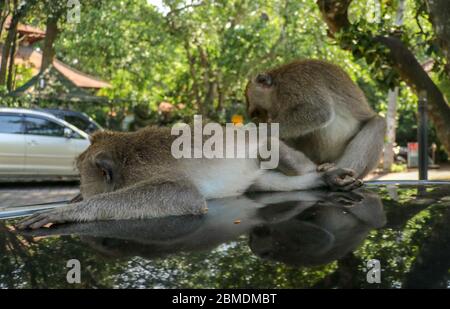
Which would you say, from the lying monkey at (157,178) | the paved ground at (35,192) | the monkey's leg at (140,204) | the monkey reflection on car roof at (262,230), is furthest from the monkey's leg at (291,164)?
the paved ground at (35,192)

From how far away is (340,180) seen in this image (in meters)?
3.38

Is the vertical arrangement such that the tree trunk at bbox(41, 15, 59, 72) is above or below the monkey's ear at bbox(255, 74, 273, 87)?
above

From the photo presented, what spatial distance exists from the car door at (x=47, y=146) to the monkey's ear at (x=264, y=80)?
9153mm

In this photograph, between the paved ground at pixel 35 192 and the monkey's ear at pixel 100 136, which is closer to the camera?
the monkey's ear at pixel 100 136

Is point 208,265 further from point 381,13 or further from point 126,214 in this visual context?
point 381,13

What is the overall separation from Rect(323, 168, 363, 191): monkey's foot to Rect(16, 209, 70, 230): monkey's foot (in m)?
1.67

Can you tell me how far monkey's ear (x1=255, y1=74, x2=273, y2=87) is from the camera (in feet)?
17.2

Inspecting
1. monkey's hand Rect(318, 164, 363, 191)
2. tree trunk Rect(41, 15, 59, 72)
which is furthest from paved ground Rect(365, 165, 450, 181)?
monkey's hand Rect(318, 164, 363, 191)

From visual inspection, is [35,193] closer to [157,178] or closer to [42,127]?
[42,127]

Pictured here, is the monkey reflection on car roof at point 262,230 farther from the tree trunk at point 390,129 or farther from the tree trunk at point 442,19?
the tree trunk at point 390,129

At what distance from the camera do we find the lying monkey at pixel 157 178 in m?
2.69

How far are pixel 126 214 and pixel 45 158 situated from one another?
11.7m

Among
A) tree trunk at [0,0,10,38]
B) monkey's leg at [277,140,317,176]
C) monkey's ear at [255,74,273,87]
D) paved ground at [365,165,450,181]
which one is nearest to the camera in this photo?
monkey's leg at [277,140,317,176]

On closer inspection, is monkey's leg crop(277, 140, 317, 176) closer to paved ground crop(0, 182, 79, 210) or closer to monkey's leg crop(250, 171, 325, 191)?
monkey's leg crop(250, 171, 325, 191)
